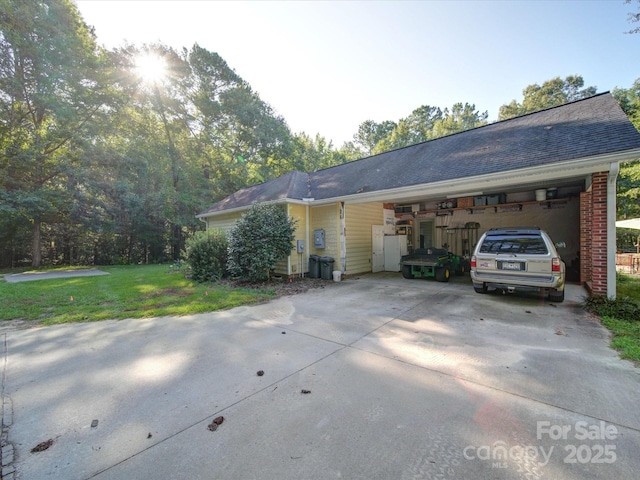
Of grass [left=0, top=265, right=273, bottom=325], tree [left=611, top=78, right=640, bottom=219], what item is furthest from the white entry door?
tree [left=611, top=78, right=640, bottom=219]

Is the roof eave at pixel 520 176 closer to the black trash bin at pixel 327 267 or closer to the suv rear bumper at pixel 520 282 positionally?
the suv rear bumper at pixel 520 282

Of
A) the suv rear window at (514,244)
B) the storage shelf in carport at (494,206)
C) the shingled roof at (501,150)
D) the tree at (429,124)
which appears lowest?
the suv rear window at (514,244)

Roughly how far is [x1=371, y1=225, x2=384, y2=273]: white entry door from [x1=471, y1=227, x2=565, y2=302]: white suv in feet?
17.5

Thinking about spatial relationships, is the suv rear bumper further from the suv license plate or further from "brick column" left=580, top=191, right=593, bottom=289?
"brick column" left=580, top=191, right=593, bottom=289

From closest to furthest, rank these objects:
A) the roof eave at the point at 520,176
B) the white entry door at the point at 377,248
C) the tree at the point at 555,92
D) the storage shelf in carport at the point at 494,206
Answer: the roof eave at the point at 520,176
the storage shelf in carport at the point at 494,206
the white entry door at the point at 377,248
the tree at the point at 555,92

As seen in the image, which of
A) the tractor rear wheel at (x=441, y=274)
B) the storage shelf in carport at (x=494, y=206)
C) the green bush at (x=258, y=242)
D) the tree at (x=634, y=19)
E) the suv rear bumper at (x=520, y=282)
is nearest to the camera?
the suv rear bumper at (x=520, y=282)

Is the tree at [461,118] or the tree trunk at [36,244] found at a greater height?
the tree at [461,118]

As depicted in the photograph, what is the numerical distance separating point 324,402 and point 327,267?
24.3 ft

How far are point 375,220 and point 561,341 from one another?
8.42 meters

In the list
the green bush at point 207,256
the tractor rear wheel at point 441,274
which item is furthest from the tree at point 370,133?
the green bush at point 207,256

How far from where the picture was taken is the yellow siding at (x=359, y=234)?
413 inches

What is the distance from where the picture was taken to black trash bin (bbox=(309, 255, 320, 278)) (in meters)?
10.1

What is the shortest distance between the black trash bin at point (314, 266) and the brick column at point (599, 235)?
751cm

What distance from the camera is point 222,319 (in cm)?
537
